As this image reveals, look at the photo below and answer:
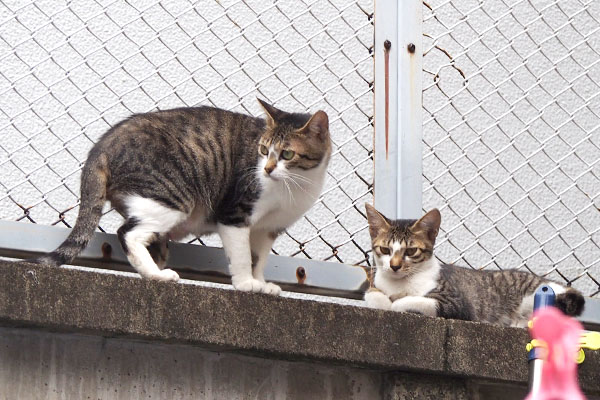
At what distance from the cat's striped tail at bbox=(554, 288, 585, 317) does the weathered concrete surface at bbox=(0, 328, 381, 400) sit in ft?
2.47

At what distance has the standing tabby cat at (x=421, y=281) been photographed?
2.45 meters

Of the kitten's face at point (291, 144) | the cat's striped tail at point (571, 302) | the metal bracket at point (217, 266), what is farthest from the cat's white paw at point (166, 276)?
the cat's striped tail at point (571, 302)

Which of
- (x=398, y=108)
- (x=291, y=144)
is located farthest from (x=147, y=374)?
(x=398, y=108)

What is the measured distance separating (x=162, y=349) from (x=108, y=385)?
0.46ft

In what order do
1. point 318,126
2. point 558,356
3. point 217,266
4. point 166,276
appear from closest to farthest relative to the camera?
point 558,356, point 166,276, point 217,266, point 318,126

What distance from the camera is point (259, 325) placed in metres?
1.81

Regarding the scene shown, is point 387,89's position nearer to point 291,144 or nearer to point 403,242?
point 291,144

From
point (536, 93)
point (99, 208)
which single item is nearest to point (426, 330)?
point (99, 208)

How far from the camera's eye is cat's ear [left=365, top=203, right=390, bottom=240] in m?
2.42

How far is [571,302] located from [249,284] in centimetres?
→ 98

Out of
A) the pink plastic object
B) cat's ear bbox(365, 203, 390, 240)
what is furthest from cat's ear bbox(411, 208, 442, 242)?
the pink plastic object

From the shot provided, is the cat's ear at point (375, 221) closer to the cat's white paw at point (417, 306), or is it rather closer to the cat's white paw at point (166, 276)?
the cat's white paw at point (417, 306)

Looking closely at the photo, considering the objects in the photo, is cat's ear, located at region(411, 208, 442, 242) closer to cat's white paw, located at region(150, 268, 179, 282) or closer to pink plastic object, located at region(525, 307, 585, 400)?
cat's white paw, located at region(150, 268, 179, 282)

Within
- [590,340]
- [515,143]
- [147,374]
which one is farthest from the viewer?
[515,143]
